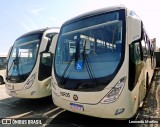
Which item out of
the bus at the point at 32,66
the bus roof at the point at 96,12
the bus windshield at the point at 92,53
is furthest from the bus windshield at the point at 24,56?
the bus roof at the point at 96,12

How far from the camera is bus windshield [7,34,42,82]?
22.3 ft

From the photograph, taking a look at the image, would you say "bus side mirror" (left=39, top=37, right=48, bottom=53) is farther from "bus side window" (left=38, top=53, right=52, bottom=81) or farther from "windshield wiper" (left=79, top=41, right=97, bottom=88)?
"windshield wiper" (left=79, top=41, right=97, bottom=88)

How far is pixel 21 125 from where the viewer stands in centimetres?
511

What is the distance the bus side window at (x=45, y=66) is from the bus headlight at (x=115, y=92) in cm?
318

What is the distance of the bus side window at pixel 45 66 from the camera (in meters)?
6.78

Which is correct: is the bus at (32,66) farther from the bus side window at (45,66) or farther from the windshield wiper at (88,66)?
the windshield wiper at (88,66)

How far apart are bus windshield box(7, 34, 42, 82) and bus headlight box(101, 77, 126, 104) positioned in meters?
3.36

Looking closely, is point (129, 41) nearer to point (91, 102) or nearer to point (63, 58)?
point (91, 102)

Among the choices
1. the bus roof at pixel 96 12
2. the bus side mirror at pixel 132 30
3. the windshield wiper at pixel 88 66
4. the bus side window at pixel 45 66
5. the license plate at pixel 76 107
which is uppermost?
the bus roof at pixel 96 12

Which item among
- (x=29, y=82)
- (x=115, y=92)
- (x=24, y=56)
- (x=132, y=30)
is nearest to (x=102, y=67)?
(x=115, y=92)

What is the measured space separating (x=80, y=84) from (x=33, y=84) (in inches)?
98.4

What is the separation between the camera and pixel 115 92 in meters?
4.15

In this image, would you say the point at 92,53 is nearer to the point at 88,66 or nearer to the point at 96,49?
the point at 96,49

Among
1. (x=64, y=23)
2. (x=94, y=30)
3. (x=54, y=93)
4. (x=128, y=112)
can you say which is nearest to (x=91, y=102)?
(x=128, y=112)
